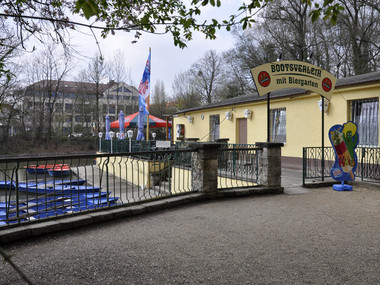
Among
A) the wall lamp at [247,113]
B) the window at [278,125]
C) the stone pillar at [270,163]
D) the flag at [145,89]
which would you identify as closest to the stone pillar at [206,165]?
the stone pillar at [270,163]

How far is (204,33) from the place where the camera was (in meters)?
4.28

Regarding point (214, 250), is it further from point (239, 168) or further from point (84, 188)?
point (84, 188)

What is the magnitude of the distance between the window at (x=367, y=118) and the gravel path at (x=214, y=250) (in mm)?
5338

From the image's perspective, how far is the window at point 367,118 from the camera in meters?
9.93

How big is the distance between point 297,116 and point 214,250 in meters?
10.2

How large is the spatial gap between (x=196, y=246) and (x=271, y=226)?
1483 mm

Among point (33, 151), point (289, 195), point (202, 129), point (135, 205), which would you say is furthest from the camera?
point (33, 151)

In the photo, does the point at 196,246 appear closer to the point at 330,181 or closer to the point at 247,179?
the point at 247,179

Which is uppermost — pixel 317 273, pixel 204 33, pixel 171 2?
pixel 171 2

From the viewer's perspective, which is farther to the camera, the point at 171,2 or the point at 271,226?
the point at 271,226

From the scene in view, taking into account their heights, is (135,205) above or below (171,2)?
below

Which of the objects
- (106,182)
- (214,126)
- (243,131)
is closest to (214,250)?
(106,182)

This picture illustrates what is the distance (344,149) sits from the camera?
806 cm

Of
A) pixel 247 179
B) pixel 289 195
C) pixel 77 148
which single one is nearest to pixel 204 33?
pixel 289 195
